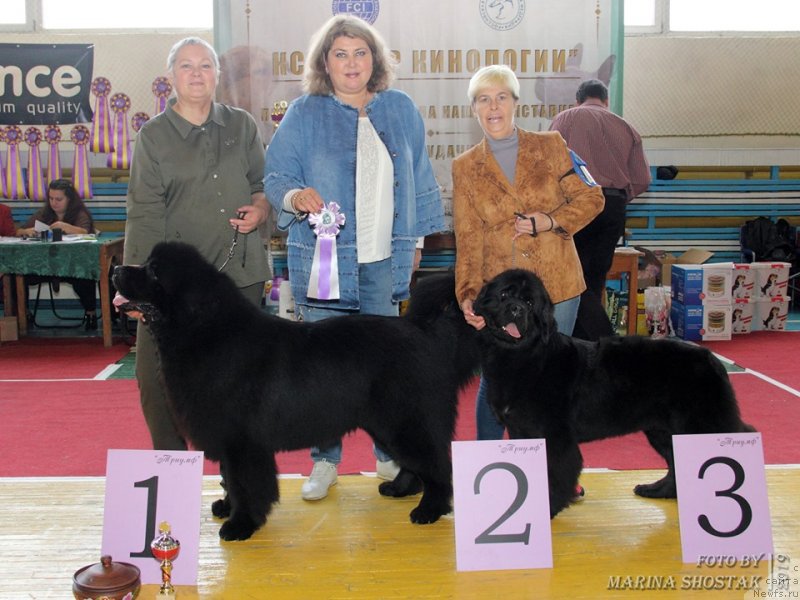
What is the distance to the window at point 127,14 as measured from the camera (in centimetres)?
888

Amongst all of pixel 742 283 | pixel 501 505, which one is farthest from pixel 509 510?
pixel 742 283

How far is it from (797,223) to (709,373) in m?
7.78

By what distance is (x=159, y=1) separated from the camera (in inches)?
352

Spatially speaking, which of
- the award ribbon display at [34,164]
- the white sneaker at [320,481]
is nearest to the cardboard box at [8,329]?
the award ribbon display at [34,164]

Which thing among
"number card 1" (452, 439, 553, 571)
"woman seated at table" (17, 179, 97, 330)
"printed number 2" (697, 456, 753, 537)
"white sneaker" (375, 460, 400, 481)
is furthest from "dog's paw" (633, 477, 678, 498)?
"woman seated at table" (17, 179, 97, 330)

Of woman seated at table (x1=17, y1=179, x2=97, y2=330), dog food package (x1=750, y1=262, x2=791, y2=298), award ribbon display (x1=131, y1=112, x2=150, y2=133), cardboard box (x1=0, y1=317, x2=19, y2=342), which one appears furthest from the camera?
award ribbon display (x1=131, y1=112, x2=150, y2=133)

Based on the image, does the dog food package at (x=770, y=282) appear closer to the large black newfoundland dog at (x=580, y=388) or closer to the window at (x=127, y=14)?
the large black newfoundland dog at (x=580, y=388)

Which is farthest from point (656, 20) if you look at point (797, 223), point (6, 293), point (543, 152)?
point (6, 293)

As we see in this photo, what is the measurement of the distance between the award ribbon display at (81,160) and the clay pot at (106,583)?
7346mm

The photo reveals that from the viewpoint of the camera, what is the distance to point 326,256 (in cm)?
282

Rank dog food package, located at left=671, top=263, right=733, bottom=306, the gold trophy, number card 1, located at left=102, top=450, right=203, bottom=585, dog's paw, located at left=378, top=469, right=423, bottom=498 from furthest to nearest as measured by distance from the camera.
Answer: dog food package, located at left=671, top=263, right=733, bottom=306 → dog's paw, located at left=378, top=469, right=423, bottom=498 → number card 1, located at left=102, top=450, right=203, bottom=585 → the gold trophy

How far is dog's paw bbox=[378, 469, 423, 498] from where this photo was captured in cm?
306

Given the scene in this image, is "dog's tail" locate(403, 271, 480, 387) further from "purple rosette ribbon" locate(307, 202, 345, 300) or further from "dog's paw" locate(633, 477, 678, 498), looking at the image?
"dog's paw" locate(633, 477, 678, 498)

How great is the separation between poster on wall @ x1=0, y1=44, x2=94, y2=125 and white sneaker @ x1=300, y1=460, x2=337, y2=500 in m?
6.88
